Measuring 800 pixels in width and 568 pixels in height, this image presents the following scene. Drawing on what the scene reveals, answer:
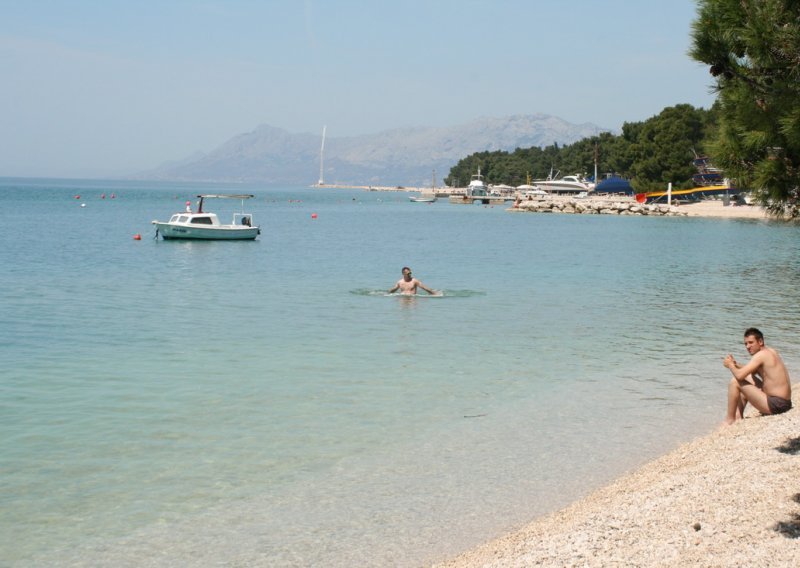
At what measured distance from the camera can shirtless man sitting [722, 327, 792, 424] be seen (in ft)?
41.5

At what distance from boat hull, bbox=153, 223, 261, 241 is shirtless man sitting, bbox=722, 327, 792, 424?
47129mm

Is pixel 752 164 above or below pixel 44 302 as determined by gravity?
above

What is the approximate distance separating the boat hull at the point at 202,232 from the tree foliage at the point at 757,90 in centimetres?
4937

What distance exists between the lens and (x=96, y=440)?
13031 mm

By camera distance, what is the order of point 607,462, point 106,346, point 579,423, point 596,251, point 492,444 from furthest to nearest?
point 596,251 < point 106,346 < point 579,423 < point 492,444 < point 607,462

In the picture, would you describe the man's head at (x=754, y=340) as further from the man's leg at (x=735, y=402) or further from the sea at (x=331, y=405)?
the sea at (x=331, y=405)

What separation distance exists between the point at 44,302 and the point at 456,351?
15.9 meters

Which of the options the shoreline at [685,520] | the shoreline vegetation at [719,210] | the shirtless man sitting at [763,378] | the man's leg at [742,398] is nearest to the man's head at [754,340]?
the shirtless man sitting at [763,378]

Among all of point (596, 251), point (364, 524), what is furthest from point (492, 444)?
point (596, 251)

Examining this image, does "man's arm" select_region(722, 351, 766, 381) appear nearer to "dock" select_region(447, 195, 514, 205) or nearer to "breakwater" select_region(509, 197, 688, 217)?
"breakwater" select_region(509, 197, 688, 217)

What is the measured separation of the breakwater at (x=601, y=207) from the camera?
111 meters

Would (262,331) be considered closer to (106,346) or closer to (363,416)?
(106,346)

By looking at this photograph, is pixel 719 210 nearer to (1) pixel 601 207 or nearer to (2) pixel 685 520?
(1) pixel 601 207

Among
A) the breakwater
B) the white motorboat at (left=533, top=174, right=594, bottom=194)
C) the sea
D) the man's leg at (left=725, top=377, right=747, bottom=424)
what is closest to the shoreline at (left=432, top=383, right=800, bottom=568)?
the sea
